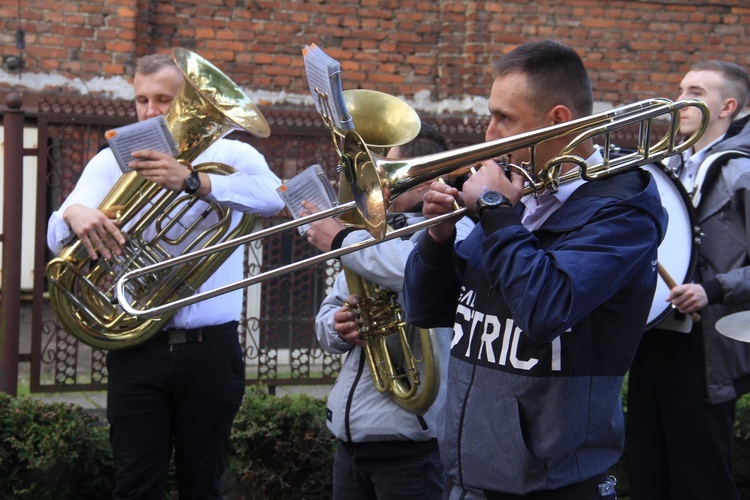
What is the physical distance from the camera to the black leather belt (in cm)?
349

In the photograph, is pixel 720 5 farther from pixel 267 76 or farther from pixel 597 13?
pixel 267 76

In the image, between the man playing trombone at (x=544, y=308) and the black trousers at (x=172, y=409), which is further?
the black trousers at (x=172, y=409)

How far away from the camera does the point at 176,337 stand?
3.49m

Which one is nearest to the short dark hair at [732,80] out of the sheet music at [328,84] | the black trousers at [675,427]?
the black trousers at [675,427]

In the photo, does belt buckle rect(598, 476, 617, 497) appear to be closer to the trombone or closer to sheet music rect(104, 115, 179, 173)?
the trombone

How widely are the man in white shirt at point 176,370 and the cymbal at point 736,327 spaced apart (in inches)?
66.6

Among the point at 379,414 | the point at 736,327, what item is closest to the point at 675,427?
the point at 736,327

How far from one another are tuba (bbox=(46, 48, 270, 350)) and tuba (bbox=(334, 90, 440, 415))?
507 millimetres

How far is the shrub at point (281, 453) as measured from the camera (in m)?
4.49

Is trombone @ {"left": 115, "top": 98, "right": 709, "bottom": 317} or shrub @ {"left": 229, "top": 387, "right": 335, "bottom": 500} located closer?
trombone @ {"left": 115, "top": 98, "right": 709, "bottom": 317}

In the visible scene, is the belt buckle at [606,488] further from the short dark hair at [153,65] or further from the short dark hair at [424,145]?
the short dark hair at [153,65]

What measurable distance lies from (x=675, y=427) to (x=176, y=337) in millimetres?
1970

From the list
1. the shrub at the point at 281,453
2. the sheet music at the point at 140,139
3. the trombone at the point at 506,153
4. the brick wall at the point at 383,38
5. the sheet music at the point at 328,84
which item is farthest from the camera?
the brick wall at the point at 383,38

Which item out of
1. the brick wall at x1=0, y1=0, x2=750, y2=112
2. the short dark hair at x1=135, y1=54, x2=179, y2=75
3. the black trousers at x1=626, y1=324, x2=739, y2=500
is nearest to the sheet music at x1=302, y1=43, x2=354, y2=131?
the short dark hair at x1=135, y1=54, x2=179, y2=75
